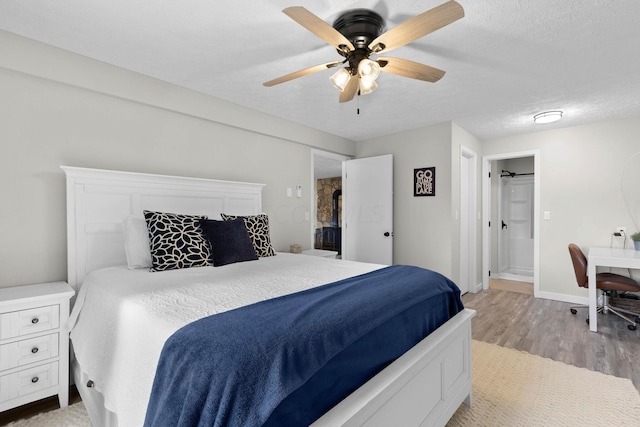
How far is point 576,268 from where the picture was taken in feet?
11.0

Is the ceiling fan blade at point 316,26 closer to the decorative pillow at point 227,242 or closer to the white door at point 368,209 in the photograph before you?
the decorative pillow at point 227,242

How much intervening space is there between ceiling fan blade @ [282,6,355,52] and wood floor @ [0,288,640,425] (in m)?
2.72

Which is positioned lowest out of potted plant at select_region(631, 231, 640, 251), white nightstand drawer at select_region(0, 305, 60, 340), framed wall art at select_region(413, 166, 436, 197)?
white nightstand drawer at select_region(0, 305, 60, 340)

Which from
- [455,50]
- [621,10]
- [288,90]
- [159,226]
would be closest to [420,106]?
[455,50]

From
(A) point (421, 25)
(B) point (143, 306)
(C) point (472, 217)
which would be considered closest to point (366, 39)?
(A) point (421, 25)

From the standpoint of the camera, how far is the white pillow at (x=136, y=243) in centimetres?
219

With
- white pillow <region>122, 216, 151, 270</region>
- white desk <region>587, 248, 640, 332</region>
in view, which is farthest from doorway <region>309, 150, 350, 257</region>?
white pillow <region>122, 216, 151, 270</region>

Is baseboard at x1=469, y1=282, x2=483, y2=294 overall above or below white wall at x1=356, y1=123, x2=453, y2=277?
below

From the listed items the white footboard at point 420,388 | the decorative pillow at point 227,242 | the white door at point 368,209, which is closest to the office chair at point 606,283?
the white door at point 368,209

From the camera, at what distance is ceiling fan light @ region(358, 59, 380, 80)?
1812 millimetres

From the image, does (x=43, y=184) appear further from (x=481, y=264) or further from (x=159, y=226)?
(x=481, y=264)

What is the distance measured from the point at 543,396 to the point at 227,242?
95.8 inches

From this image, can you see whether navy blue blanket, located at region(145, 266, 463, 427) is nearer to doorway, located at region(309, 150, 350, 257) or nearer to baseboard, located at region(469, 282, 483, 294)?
baseboard, located at region(469, 282, 483, 294)

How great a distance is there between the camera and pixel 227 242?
7.77 feet
